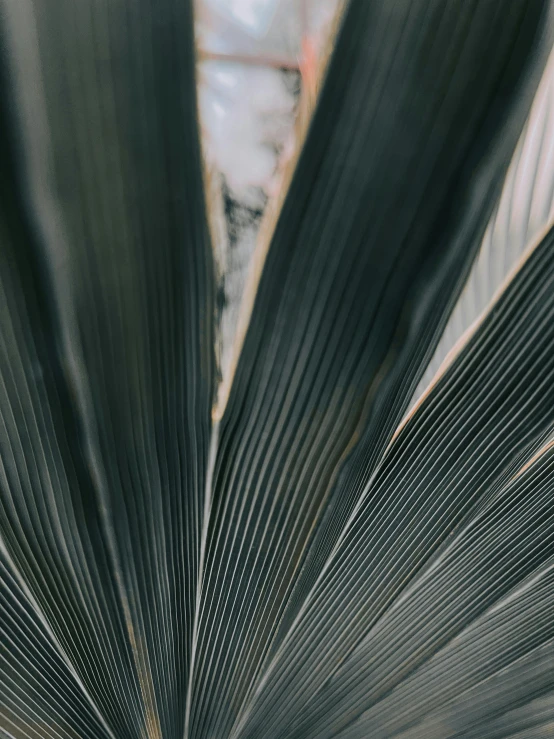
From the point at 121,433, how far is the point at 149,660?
0.20 metres

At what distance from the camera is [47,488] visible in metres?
0.27

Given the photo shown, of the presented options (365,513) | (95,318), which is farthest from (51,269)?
(365,513)

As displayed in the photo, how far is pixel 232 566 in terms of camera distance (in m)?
0.33

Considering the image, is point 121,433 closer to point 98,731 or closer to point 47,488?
point 47,488

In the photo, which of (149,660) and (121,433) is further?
(149,660)

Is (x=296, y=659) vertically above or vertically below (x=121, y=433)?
below

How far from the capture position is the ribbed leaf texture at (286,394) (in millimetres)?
172

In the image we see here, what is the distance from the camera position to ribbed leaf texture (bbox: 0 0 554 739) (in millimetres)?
172

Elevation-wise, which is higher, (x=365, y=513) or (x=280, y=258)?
(x=280, y=258)

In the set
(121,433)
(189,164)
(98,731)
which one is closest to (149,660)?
(98,731)

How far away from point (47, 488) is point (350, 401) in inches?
6.3

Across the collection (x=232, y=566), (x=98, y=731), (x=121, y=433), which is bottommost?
(x=98, y=731)

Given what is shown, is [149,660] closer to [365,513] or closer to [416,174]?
[365,513]

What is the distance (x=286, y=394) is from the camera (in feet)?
0.84
